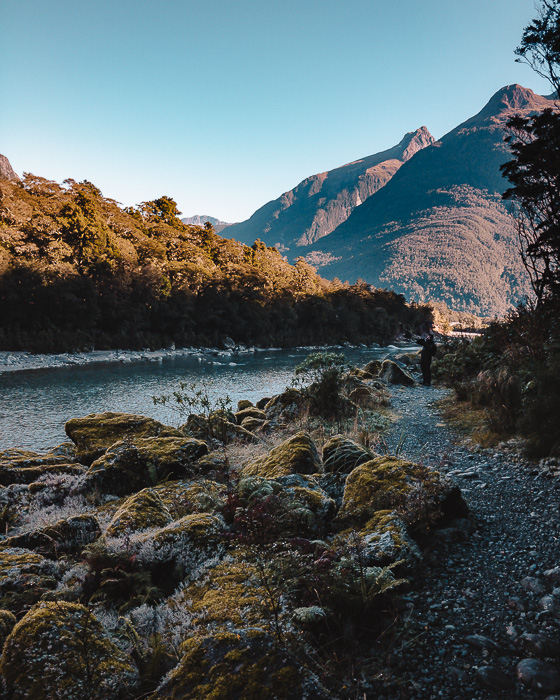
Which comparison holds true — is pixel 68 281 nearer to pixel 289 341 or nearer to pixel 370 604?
pixel 289 341

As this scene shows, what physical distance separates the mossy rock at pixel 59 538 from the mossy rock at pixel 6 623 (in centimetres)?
98

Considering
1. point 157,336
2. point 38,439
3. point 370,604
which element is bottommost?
point 38,439

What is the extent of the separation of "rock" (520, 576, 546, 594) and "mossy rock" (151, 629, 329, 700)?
1.60m

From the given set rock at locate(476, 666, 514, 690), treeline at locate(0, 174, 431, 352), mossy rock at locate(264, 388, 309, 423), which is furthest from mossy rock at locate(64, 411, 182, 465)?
treeline at locate(0, 174, 431, 352)

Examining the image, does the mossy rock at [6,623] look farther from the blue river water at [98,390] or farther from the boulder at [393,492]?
the blue river water at [98,390]

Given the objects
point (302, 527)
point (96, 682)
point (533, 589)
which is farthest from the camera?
point (302, 527)

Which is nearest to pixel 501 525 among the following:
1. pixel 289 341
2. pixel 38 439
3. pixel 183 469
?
pixel 183 469

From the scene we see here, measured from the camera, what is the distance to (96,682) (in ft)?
6.16

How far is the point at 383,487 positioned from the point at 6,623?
306 centimetres

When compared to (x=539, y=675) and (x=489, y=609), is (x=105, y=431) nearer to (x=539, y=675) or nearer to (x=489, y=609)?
(x=489, y=609)

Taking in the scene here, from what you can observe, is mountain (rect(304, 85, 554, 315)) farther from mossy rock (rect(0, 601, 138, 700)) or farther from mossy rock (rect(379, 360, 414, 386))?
mossy rock (rect(0, 601, 138, 700))

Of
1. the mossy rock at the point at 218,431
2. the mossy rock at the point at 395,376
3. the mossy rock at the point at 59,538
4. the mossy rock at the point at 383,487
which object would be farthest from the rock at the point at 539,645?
the mossy rock at the point at 395,376

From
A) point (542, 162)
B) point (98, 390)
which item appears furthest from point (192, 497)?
point (98, 390)

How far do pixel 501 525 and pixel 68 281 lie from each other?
34580mm
